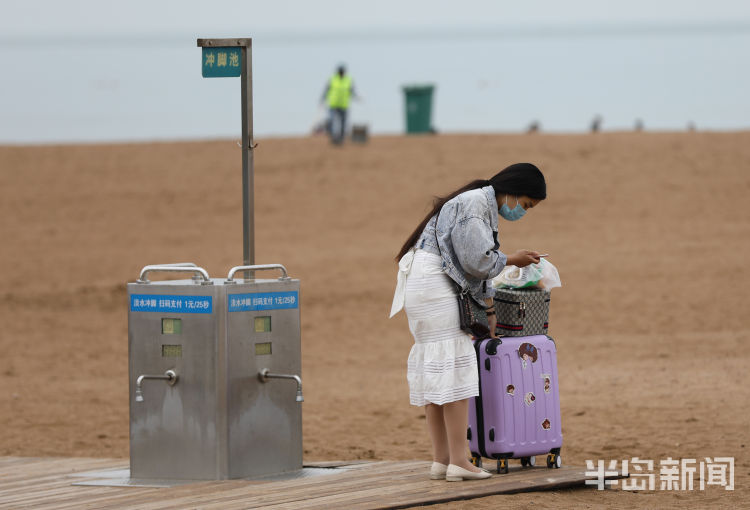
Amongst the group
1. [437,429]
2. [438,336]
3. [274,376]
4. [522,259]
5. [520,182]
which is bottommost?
[437,429]

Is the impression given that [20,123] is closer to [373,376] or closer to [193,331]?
[373,376]

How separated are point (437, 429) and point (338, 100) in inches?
781

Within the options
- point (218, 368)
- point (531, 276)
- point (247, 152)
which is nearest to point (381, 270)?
point (247, 152)

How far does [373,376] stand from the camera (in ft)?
46.3

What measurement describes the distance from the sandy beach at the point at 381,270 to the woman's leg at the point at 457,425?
1.47ft

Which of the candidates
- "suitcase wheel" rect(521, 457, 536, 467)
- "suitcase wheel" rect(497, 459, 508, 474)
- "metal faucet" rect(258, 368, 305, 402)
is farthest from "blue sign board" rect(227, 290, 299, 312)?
"suitcase wheel" rect(521, 457, 536, 467)

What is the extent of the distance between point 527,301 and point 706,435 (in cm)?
272

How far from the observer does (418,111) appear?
29.6 m

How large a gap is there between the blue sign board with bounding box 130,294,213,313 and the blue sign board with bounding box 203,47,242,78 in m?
1.33

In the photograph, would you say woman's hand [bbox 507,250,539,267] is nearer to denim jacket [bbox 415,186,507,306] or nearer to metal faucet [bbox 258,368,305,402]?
denim jacket [bbox 415,186,507,306]

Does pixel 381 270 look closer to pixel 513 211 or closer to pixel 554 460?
pixel 554 460

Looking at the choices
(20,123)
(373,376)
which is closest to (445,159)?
(373,376)

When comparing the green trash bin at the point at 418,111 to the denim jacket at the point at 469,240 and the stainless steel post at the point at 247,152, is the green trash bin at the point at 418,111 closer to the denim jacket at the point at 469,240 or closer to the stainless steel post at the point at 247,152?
the stainless steel post at the point at 247,152

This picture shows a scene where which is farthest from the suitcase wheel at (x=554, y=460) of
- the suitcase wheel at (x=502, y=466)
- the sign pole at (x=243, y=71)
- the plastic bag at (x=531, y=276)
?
the sign pole at (x=243, y=71)
